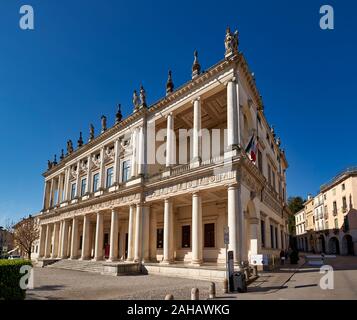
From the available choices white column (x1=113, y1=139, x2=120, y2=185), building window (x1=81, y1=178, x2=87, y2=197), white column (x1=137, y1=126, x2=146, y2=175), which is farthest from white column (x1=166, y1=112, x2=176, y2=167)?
building window (x1=81, y1=178, x2=87, y2=197)

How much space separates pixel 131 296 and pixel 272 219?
19.6 m

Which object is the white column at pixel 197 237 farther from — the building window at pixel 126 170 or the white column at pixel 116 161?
the white column at pixel 116 161

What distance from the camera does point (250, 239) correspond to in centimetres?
1930

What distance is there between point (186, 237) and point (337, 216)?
34.5 metres

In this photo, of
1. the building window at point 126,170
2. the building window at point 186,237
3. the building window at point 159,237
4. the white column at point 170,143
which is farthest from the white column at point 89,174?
the white column at point 170,143

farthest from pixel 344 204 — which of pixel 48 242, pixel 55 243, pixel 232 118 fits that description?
pixel 48 242

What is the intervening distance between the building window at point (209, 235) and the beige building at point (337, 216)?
97.4 ft

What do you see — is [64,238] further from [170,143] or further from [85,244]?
[170,143]

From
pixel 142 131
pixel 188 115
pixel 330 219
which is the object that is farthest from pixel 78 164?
pixel 330 219

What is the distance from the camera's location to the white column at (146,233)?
73.7ft

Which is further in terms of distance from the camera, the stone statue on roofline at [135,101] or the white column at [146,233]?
the stone statue on roofline at [135,101]

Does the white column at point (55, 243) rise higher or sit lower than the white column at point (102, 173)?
lower

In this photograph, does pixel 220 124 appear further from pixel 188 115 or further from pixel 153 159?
pixel 153 159

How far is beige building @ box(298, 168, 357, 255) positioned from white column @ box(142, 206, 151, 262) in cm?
3357
